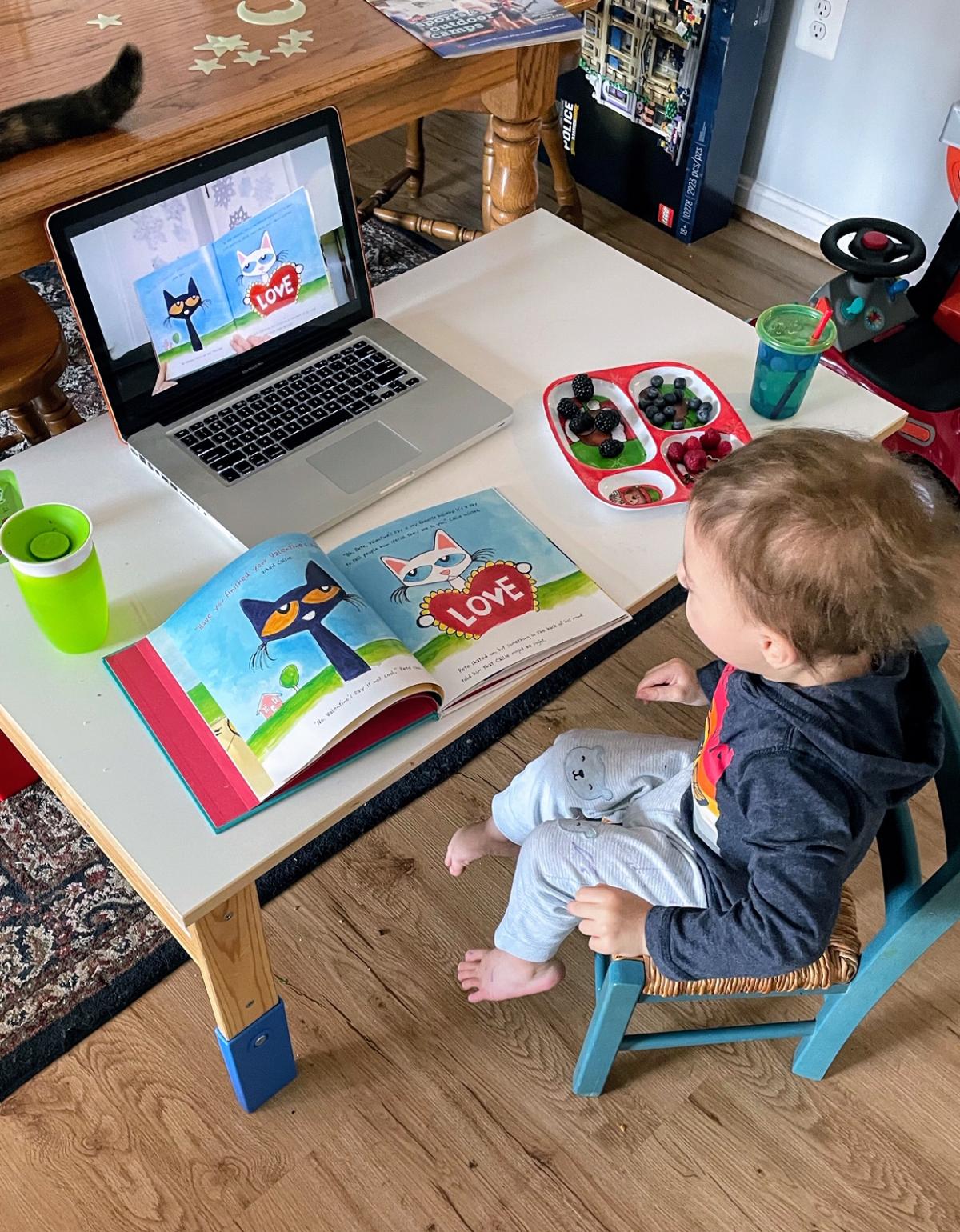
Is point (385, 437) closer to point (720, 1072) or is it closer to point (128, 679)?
point (128, 679)

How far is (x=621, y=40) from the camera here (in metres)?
2.53

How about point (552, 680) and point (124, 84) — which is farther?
point (552, 680)

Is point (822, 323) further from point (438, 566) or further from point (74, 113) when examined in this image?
point (74, 113)

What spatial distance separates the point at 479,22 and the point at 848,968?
4.06 ft

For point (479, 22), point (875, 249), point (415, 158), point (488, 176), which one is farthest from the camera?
point (415, 158)

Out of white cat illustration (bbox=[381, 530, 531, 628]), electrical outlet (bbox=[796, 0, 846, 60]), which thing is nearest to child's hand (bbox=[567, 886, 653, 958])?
white cat illustration (bbox=[381, 530, 531, 628])

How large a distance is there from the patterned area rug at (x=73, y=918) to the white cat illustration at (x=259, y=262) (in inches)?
30.7

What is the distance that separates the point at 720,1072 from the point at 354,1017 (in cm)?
48

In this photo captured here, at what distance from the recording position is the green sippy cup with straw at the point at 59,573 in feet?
3.03

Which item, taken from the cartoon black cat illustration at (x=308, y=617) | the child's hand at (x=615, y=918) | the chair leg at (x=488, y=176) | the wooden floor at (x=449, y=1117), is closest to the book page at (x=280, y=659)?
the cartoon black cat illustration at (x=308, y=617)

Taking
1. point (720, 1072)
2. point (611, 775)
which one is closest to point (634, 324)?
point (611, 775)

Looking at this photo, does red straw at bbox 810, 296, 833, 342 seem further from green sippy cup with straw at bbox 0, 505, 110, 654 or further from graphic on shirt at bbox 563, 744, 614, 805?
green sippy cup with straw at bbox 0, 505, 110, 654

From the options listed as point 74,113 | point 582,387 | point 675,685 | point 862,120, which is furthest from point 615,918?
point 862,120

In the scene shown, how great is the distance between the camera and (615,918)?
1043 mm
